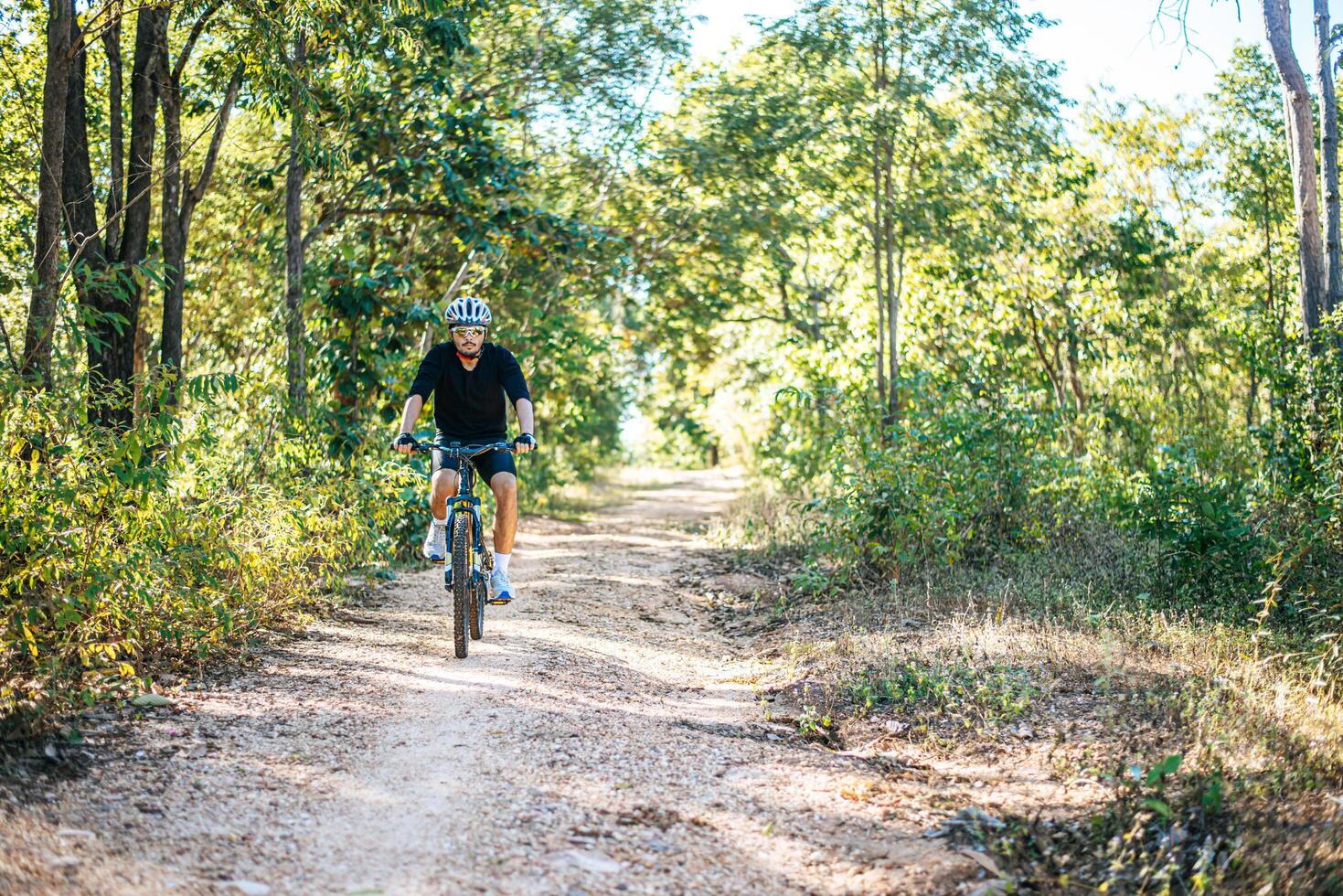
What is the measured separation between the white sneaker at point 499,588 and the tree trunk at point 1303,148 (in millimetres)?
7141

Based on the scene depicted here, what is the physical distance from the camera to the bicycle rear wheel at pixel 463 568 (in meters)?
7.49

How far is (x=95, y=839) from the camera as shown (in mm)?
4082

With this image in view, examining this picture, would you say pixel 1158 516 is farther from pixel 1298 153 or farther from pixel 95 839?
pixel 95 839

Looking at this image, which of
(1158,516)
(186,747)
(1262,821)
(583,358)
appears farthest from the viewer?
(583,358)

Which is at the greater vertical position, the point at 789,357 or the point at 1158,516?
the point at 789,357

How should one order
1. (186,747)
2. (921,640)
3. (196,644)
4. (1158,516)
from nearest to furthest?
(186,747) → (196,644) → (921,640) → (1158,516)

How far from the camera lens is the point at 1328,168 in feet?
31.1

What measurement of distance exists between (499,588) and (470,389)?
4.74ft

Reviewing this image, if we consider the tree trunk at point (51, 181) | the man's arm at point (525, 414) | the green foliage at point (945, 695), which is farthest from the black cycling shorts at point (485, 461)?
the green foliage at point (945, 695)

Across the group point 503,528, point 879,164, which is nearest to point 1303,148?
point 879,164

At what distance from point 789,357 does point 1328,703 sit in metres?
11.4

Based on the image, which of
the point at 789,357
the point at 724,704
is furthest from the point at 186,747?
the point at 789,357

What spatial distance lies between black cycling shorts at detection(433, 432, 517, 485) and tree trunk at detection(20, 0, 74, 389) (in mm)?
2534

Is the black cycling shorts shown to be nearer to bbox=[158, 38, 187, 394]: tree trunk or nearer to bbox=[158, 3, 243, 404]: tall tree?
bbox=[158, 3, 243, 404]: tall tree
